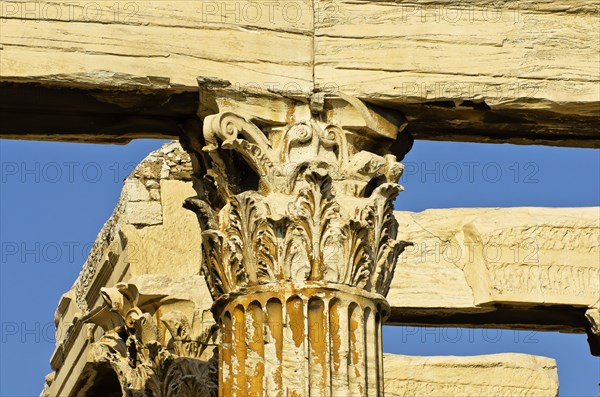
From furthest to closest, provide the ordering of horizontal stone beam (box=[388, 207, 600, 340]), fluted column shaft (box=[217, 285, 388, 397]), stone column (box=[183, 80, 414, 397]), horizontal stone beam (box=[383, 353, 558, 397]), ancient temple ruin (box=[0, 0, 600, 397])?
horizontal stone beam (box=[383, 353, 558, 397]), horizontal stone beam (box=[388, 207, 600, 340]), ancient temple ruin (box=[0, 0, 600, 397]), stone column (box=[183, 80, 414, 397]), fluted column shaft (box=[217, 285, 388, 397])

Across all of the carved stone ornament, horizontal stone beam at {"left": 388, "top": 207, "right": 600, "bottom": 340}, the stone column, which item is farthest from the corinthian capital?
horizontal stone beam at {"left": 388, "top": 207, "right": 600, "bottom": 340}

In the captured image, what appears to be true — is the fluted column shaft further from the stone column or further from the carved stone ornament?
the carved stone ornament

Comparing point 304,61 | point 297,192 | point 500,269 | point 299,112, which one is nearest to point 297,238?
point 297,192

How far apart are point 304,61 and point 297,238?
133cm

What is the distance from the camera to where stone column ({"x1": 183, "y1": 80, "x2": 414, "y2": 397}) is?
12.9m

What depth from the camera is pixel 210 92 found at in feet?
43.8

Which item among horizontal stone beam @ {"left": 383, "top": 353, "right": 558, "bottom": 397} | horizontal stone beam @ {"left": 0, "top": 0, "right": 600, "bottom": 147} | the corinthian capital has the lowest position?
the corinthian capital

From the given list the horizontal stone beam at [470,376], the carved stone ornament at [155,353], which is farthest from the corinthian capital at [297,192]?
the horizontal stone beam at [470,376]

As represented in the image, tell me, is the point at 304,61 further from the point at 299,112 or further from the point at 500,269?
the point at 500,269

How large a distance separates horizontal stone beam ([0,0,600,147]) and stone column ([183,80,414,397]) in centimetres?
26

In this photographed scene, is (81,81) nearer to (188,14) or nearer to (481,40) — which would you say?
(188,14)

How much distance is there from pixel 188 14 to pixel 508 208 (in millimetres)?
9335

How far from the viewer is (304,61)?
13.6 metres

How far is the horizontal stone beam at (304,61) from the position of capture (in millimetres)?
13266
